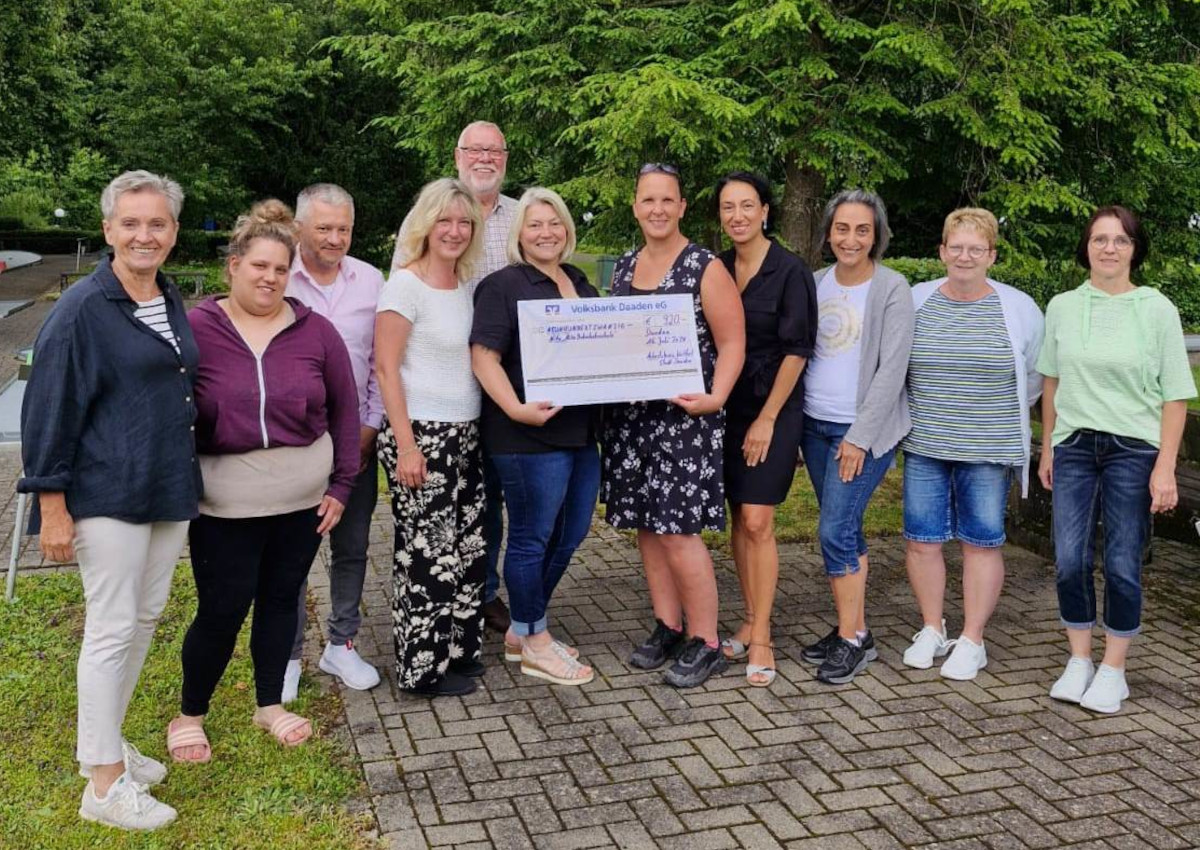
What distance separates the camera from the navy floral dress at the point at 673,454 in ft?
14.9

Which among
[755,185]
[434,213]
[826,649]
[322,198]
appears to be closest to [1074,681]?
[826,649]

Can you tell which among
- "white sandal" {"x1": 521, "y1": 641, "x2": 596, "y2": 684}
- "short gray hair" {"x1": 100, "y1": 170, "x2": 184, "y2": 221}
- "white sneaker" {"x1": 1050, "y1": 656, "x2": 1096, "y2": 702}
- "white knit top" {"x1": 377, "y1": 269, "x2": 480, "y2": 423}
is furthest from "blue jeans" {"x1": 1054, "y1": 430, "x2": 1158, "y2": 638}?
"short gray hair" {"x1": 100, "y1": 170, "x2": 184, "y2": 221}

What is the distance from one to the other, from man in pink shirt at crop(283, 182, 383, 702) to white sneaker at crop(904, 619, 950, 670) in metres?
2.39

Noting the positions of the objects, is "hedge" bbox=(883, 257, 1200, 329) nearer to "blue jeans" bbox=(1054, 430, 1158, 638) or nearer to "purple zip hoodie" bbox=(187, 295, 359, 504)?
"blue jeans" bbox=(1054, 430, 1158, 638)

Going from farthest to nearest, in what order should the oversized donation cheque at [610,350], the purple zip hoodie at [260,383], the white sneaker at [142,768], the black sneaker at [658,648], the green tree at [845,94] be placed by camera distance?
the green tree at [845,94] → the black sneaker at [658,648] → the oversized donation cheque at [610,350] → the white sneaker at [142,768] → the purple zip hoodie at [260,383]

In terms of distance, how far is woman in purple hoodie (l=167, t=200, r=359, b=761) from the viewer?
372cm

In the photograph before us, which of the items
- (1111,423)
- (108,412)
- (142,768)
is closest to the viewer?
(108,412)

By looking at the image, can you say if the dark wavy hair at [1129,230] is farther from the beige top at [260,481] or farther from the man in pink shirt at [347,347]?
the beige top at [260,481]

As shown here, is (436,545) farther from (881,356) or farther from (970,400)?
(970,400)

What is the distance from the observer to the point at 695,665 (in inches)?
189

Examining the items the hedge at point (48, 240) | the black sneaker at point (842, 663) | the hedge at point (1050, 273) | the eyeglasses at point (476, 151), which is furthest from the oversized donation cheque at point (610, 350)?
the hedge at point (48, 240)

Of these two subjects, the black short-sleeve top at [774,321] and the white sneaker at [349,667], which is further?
the white sneaker at [349,667]

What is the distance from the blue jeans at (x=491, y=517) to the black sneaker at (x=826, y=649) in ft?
4.93

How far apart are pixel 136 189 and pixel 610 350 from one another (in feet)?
5.97
